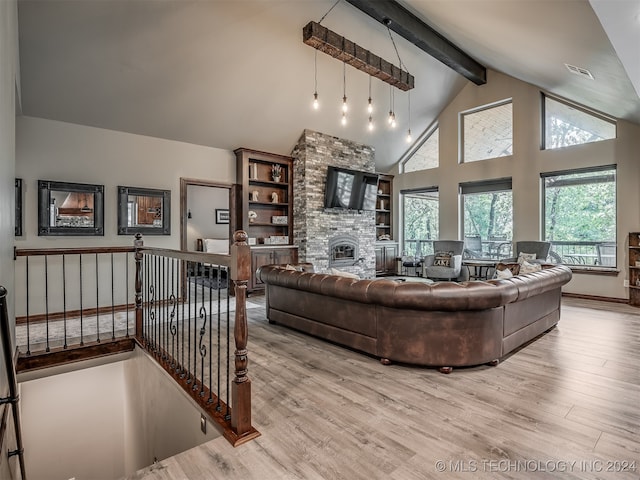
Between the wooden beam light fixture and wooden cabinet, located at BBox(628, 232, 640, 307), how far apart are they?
15.1 feet

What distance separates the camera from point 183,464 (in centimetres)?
186

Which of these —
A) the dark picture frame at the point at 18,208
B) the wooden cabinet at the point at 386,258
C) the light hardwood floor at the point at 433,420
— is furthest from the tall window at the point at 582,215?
the dark picture frame at the point at 18,208

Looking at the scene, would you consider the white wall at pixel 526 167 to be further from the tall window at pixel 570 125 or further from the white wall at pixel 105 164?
the white wall at pixel 105 164

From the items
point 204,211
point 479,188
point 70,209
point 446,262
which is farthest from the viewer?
point 204,211

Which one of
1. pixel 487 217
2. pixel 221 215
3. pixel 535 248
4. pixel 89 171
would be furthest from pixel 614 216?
pixel 221 215

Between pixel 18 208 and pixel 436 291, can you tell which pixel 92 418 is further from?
pixel 436 291

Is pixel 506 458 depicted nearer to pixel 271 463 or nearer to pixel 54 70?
pixel 271 463

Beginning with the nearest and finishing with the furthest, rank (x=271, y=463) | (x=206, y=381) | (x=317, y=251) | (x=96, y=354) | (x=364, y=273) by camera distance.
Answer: (x=271, y=463) < (x=206, y=381) < (x=96, y=354) < (x=317, y=251) < (x=364, y=273)

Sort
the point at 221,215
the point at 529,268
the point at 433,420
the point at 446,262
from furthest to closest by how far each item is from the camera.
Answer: the point at 221,215
the point at 446,262
the point at 529,268
the point at 433,420

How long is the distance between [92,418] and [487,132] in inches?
335

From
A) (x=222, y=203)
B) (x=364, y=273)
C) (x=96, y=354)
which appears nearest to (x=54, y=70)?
(x=96, y=354)

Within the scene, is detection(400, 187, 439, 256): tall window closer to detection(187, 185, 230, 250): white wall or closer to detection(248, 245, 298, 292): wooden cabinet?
detection(248, 245, 298, 292): wooden cabinet

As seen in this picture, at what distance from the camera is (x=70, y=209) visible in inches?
199

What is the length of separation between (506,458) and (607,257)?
5982 millimetres
